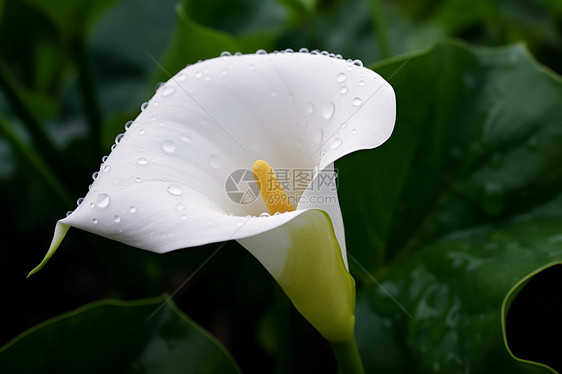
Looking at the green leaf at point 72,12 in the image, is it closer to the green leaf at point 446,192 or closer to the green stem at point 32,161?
the green stem at point 32,161

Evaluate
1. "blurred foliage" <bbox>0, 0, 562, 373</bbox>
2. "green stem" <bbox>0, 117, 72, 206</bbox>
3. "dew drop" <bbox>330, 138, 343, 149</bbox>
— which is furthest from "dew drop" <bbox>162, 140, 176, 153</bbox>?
"green stem" <bbox>0, 117, 72, 206</bbox>

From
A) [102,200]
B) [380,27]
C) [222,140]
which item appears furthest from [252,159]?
[380,27]

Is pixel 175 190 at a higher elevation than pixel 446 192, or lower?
higher

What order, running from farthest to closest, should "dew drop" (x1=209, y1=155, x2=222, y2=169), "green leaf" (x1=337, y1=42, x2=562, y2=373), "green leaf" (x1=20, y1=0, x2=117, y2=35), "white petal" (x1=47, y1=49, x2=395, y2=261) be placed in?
"green leaf" (x1=20, y1=0, x2=117, y2=35)
"green leaf" (x1=337, y1=42, x2=562, y2=373)
"dew drop" (x1=209, y1=155, x2=222, y2=169)
"white petal" (x1=47, y1=49, x2=395, y2=261)

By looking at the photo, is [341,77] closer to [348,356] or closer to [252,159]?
[252,159]

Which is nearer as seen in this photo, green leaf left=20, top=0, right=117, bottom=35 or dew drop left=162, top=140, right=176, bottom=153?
dew drop left=162, top=140, right=176, bottom=153

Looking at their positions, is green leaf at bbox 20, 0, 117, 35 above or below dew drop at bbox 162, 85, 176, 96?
below

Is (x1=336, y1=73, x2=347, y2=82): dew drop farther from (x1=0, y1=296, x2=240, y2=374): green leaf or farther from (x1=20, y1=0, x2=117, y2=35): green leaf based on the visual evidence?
(x1=20, y1=0, x2=117, y2=35): green leaf
